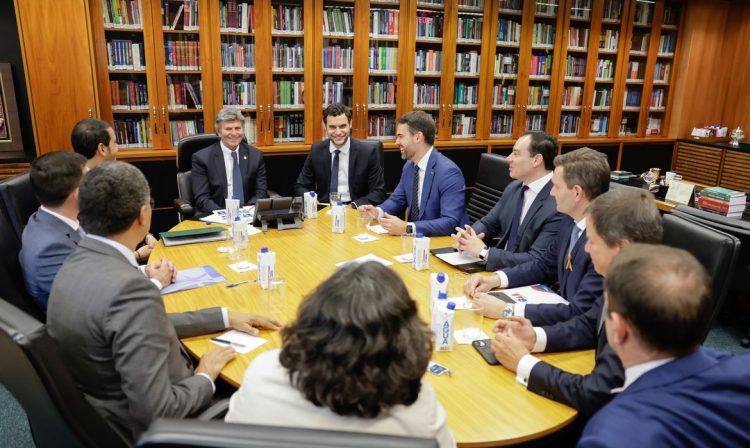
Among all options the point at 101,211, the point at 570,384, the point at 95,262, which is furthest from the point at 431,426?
the point at 101,211

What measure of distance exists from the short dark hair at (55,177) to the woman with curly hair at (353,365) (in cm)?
168

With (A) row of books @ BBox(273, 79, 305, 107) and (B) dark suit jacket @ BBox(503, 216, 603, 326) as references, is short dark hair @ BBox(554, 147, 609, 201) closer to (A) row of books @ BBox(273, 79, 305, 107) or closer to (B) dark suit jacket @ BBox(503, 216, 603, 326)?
(B) dark suit jacket @ BBox(503, 216, 603, 326)

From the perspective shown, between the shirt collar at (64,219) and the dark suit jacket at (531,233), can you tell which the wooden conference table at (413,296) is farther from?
the shirt collar at (64,219)

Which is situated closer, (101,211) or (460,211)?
(101,211)

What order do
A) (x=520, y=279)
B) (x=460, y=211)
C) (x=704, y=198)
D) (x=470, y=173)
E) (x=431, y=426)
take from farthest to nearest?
(x=470, y=173), (x=704, y=198), (x=460, y=211), (x=520, y=279), (x=431, y=426)

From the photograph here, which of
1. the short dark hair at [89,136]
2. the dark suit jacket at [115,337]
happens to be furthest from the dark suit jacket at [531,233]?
the short dark hair at [89,136]

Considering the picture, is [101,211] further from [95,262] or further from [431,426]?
[431,426]

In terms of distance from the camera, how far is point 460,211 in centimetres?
345

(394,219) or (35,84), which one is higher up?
(35,84)

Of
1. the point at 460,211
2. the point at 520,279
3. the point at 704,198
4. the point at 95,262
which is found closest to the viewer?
the point at 95,262

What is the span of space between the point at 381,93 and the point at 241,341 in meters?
4.33

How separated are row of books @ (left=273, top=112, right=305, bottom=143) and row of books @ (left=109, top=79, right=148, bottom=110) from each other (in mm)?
1239

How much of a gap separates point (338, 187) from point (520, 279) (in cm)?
226

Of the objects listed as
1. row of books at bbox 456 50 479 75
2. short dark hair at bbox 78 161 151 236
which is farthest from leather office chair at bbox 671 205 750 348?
row of books at bbox 456 50 479 75
